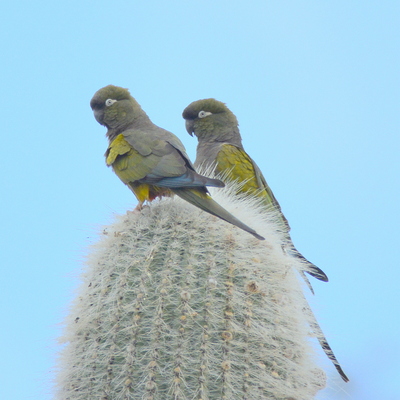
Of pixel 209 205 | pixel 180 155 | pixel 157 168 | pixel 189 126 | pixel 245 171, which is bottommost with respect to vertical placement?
→ pixel 209 205

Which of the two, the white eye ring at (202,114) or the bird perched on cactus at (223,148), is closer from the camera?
the bird perched on cactus at (223,148)

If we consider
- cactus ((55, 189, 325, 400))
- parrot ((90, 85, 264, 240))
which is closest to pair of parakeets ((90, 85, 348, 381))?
parrot ((90, 85, 264, 240))

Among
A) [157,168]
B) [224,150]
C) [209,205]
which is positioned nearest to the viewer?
[209,205]

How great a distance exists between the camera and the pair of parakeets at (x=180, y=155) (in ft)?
11.2

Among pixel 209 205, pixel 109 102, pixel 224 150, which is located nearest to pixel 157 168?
pixel 209 205

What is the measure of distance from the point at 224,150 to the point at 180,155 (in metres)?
1.62

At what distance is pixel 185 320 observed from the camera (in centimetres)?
271

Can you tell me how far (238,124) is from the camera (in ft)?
19.4

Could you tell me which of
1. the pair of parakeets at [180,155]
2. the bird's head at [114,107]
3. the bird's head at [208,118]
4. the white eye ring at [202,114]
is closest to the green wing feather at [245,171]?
the pair of parakeets at [180,155]

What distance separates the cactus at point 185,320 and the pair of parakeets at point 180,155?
0.72 feet

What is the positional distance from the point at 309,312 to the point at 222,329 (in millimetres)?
745

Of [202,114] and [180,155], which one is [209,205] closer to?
[180,155]

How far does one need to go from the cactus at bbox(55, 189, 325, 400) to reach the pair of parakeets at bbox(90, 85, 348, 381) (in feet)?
0.72

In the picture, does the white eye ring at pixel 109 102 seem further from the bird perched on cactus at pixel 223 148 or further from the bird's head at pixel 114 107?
the bird perched on cactus at pixel 223 148
